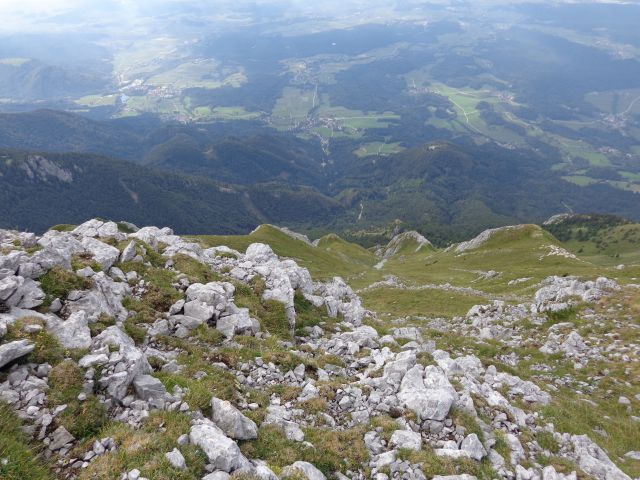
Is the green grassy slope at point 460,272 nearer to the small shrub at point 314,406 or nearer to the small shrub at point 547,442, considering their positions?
the small shrub at point 547,442

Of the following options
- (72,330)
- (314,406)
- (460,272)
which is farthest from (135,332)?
(460,272)

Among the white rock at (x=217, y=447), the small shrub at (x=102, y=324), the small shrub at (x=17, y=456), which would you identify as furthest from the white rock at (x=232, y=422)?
the small shrub at (x=102, y=324)

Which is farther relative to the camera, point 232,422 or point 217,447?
point 232,422

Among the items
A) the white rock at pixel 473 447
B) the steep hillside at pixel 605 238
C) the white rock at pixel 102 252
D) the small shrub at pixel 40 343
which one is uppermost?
the small shrub at pixel 40 343

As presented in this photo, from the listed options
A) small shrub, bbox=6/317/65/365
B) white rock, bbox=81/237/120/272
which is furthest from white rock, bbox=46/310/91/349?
white rock, bbox=81/237/120/272

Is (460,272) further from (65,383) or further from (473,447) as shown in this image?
(65,383)

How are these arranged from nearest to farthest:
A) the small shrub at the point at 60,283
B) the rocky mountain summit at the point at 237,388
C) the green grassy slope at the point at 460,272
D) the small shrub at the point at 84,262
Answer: the rocky mountain summit at the point at 237,388, the small shrub at the point at 60,283, the small shrub at the point at 84,262, the green grassy slope at the point at 460,272

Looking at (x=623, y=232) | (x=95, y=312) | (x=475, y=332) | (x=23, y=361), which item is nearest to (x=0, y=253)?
(x=95, y=312)

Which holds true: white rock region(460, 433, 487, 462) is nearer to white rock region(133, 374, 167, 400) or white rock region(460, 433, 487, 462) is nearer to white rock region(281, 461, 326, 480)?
white rock region(281, 461, 326, 480)
